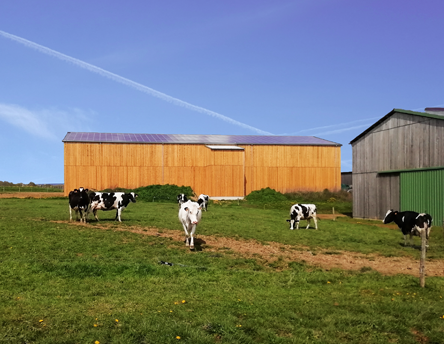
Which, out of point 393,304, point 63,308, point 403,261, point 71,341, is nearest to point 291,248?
point 403,261

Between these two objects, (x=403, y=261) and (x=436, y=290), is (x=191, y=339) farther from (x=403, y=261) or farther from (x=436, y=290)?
(x=403, y=261)

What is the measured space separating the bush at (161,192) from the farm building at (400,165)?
2400cm

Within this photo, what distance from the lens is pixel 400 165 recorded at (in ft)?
118

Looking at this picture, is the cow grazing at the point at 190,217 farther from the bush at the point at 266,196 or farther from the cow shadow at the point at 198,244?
the bush at the point at 266,196

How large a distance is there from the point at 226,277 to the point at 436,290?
5.95 meters

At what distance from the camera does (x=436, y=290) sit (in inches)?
490

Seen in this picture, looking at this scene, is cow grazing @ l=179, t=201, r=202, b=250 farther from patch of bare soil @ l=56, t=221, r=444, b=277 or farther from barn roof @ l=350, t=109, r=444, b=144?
barn roof @ l=350, t=109, r=444, b=144

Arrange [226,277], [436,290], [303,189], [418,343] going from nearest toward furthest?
[418,343] < [436,290] < [226,277] < [303,189]

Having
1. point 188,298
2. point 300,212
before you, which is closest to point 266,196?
point 300,212

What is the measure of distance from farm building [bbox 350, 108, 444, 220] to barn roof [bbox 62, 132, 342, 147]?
26.9 meters

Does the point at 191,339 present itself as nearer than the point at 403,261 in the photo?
Yes

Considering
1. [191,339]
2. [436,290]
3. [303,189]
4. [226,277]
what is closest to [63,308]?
[191,339]

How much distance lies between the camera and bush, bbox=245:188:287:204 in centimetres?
5893

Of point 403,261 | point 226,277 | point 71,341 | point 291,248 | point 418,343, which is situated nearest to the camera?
point 71,341
